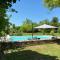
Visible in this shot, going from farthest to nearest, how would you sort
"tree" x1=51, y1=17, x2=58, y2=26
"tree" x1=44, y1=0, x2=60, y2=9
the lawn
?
1. "tree" x1=51, y1=17, x2=58, y2=26
2. "tree" x1=44, y1=0, x2=60, y2=9
3. the lawn

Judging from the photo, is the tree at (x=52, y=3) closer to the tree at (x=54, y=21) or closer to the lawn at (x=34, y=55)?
the lawn at (x=34, y=55)

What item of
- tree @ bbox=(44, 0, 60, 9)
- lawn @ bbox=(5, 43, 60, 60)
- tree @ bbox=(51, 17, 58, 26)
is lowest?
lawn @ bbox=(5, 43, 60, 60)

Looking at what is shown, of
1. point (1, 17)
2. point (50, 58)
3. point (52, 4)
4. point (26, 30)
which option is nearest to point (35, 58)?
point (50, 58)

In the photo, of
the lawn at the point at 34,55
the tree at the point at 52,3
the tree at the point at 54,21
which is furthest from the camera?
the tree at the point at 54,21

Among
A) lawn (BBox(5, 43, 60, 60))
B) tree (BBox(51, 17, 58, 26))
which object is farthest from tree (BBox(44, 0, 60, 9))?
tree (BBox(51, 17, 58, 26))

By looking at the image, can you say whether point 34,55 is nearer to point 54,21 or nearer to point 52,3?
point 52,3

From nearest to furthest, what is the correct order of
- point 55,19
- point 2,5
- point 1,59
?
1. point 2,5
2. point 1,59
3. point 55,19

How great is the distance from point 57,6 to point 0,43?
39.7ft

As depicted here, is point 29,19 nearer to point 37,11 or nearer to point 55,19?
point 37,11

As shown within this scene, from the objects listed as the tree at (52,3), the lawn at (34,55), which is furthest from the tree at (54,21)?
the lawn at (34,55)

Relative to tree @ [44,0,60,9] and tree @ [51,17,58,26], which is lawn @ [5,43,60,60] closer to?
tree @ [44,0,60,9]

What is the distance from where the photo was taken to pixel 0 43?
41.1ft

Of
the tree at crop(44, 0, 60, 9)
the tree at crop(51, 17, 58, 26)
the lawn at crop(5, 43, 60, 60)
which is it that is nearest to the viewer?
the lawn at crop(5, 43, 60, 60)

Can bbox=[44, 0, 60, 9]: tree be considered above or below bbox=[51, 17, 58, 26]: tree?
above
